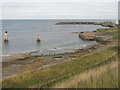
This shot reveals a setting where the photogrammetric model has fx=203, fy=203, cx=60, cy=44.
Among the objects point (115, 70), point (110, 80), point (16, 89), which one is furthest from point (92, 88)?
point (16, 89)

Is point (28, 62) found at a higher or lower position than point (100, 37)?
higher

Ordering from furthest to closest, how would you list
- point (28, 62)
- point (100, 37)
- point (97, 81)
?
point (100, 37) < point (28, 62) < point (97, 81)

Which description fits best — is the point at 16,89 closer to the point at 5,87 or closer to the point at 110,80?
the point at 5,87

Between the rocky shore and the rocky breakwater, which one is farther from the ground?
the rocky shore

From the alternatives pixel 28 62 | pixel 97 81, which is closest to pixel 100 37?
pixel 28 62

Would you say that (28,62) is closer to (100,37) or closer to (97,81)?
(97,81)

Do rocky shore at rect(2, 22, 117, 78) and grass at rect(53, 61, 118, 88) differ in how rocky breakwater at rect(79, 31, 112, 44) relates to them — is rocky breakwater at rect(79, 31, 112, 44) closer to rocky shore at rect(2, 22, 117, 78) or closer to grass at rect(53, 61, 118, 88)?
rocky shore at rect(2, 22, 117, 78)

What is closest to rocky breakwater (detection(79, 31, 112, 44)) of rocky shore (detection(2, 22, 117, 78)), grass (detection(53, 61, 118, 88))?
rocky shore (detection(2, 22, 117, 78))

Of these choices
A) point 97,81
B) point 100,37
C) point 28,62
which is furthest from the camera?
point 100,37

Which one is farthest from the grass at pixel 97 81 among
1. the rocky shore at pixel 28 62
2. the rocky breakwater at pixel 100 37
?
the rocky breakwater at pixel 100 37

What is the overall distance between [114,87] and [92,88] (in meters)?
0.87

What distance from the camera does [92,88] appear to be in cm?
818

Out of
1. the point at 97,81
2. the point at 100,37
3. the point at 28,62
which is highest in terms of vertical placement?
the point at 97,81

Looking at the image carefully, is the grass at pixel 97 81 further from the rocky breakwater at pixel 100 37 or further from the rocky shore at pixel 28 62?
the rocky breakwater at pixel 100 37
